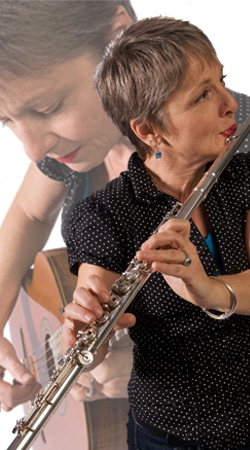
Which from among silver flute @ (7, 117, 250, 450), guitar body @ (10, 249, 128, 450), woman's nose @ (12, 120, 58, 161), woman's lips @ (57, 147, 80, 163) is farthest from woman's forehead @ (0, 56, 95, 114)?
silver flute @ (7, 117, 250, 450)

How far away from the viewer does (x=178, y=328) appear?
957mm

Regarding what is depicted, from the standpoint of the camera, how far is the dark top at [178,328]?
3.11ft

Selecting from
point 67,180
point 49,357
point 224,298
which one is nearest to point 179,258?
point 224,298

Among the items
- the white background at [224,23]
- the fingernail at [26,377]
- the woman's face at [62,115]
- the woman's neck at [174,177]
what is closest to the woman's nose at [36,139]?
the woman's face at [62,115]

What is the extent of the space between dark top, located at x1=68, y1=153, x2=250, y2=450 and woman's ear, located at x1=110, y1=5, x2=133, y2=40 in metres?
1.02

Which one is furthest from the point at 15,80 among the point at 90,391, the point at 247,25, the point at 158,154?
the point at 90,391

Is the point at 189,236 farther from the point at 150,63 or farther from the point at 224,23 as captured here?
the point at 224,23

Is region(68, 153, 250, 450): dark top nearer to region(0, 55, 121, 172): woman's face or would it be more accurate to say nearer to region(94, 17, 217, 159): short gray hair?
region(94, 17, 217, 159): short gray hair

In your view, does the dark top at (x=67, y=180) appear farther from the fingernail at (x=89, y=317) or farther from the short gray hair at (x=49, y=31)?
the fingernail at (x=89, y=317)

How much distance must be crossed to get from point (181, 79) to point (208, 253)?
328 millimetres

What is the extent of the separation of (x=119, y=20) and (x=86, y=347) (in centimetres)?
142

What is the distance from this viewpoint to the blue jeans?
0.97 metres

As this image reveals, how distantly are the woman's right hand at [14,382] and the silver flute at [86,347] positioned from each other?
123 centimetres

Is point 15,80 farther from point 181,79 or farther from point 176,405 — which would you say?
point 176,405
